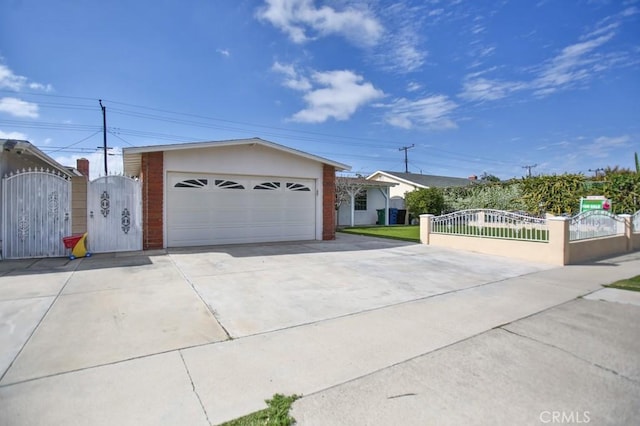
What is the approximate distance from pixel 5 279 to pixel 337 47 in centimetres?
1482

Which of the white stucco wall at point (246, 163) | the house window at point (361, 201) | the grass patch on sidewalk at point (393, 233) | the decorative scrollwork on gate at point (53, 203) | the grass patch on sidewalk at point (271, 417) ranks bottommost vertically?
the grass patch on sidewalk at point (271, 417)

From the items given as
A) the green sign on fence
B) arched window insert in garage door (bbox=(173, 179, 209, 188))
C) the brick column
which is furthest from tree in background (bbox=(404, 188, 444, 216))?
arched window insert in garage door (bbox=(173, 179, 209, 188))

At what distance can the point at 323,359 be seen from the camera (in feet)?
10.2

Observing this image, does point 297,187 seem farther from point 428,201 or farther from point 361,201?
point 361,201

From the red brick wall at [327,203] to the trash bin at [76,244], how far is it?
314 inches

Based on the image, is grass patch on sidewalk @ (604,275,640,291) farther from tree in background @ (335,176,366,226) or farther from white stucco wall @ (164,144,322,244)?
tree in background @ (335,176,366,226)

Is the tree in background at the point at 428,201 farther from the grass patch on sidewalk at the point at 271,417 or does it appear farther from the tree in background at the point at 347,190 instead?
the grass patch on sidewalk at the point at 271,417

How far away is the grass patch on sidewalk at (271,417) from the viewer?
214 centimetres

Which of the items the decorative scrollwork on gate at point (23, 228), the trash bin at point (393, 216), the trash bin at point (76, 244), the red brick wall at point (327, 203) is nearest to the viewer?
the decorative scrollwork on gate at point (23, 228)

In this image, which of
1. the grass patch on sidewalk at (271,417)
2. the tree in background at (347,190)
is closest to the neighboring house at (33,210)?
the grass patch on sidewalk at (271,417)

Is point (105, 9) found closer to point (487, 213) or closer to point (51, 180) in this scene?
point (51, 180)

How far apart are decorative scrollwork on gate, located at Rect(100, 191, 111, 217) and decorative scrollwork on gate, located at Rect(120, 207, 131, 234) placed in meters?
0.43

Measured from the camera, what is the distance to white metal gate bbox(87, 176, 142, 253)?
920 centimetres

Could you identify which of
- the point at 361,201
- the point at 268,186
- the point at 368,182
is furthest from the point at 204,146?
the point at 361,201
